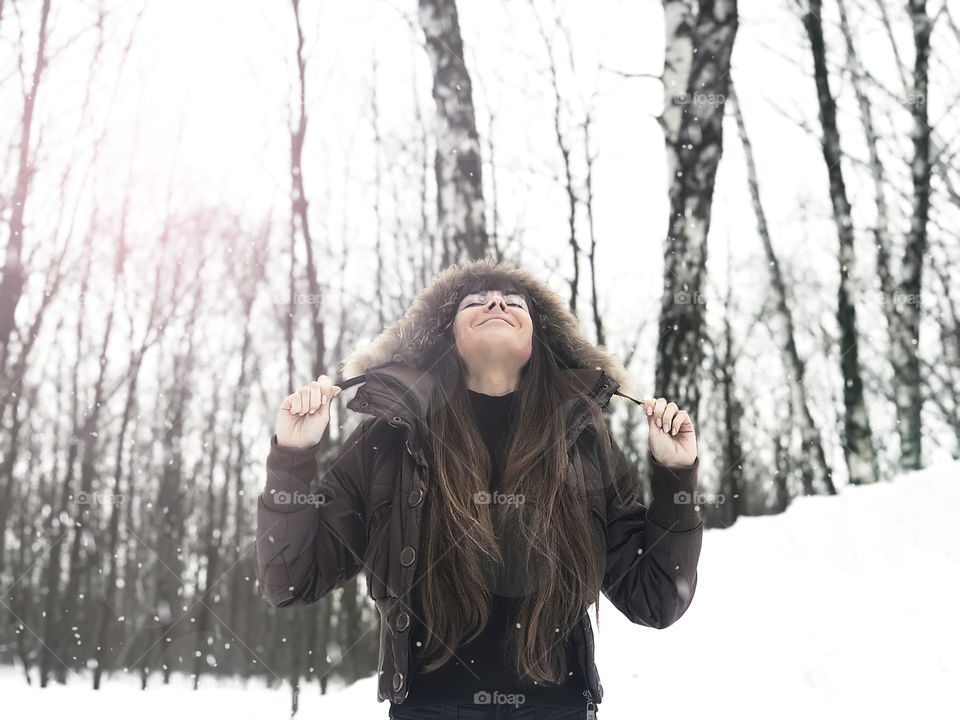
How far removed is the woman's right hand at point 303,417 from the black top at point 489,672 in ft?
1.43

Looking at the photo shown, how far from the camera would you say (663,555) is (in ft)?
5.87

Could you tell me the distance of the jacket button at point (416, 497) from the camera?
5.95ft

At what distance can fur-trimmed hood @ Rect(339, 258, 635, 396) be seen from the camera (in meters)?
2.24

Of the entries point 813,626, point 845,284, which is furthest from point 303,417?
point 845,284

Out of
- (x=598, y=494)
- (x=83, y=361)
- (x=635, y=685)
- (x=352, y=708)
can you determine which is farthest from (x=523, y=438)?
(x=83, y=361)

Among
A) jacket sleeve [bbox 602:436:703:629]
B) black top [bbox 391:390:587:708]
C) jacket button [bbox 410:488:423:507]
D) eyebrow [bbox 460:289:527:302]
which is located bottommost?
black top [bbox 391:390:587:708]

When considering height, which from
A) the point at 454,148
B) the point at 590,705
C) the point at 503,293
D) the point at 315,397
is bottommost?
the point at 590,705

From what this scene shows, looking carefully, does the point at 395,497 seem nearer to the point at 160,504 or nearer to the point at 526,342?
the point at 526,342

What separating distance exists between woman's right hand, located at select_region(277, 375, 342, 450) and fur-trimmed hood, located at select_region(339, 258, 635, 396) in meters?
0.38

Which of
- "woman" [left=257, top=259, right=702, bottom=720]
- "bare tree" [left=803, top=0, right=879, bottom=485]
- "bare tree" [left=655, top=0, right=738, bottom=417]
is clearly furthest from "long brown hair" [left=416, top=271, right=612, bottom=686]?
"bare tree" [left=803, top=0, right=879, bottom=485]

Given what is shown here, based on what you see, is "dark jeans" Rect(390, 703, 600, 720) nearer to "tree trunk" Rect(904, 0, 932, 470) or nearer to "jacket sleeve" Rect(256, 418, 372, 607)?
"jacket sleeve" Rect(256, 418, 372, 607)

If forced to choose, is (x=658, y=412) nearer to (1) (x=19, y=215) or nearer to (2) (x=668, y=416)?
(2) (x=668, y=416)

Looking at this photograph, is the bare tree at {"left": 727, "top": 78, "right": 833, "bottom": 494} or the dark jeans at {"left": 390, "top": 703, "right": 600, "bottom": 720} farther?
the bare tree at {"left": 727, "top": 78, "right": 833, "bottom": 494}

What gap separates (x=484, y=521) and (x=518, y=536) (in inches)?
4.4
